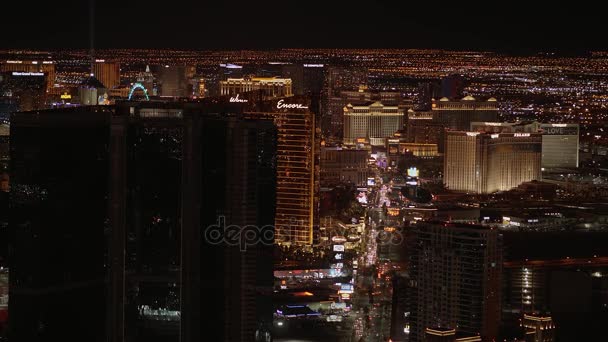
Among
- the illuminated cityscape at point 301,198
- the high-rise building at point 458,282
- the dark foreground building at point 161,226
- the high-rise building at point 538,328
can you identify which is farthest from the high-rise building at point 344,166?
the dark foreground building at point 161,226

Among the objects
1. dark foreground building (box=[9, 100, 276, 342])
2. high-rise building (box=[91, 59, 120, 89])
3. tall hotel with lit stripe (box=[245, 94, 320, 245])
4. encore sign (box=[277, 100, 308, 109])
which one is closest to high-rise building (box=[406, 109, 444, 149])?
high-rise building (box=[91, 59, 120, 89])

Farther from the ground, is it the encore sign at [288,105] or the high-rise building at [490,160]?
the encore sign at [288,105]

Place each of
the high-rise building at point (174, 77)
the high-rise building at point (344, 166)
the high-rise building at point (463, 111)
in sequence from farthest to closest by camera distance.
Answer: the high-rise building at point (463, 111) < the high-rise building at point (174, 77) < the high-rise building at point (344, 166)

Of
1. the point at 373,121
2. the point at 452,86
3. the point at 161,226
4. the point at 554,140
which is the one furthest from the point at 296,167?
the point at 452,86

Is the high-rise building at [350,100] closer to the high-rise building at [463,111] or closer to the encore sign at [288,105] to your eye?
the high-rise building at [463,111]

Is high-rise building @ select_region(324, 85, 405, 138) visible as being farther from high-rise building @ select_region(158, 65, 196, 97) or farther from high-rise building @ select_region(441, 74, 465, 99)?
high-rise building @ select_region(158, 65, 196, 97)

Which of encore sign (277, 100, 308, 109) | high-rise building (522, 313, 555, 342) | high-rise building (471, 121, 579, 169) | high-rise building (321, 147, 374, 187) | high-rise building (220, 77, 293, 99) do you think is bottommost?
high-rise building (522, 313, 555, 342)
